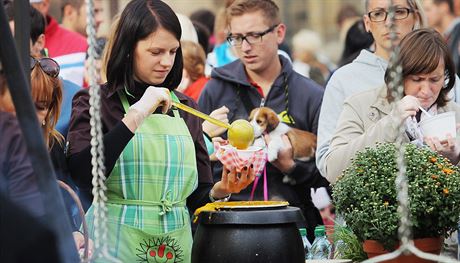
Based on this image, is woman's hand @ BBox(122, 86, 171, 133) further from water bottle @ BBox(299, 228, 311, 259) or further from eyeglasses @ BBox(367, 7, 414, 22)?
eyeglasses @ BBox(367, 7, 414, 22)

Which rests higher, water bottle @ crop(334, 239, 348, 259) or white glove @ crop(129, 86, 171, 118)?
white glove @ crop(129, 86, 171, 118)

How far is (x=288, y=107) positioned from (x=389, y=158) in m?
1.74

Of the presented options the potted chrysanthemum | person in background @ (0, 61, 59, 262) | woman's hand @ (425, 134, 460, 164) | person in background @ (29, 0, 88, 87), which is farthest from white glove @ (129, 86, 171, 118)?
person in background @ (29, 0, 88, 87)

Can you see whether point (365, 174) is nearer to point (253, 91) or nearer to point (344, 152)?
point (344, 152)

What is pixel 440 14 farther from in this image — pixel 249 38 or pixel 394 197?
pixel 394 197

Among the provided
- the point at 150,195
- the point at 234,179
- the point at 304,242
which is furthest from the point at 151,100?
the point at 304,242

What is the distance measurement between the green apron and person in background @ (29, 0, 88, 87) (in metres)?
2.43

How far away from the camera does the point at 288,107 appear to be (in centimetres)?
593

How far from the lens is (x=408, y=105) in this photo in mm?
4469

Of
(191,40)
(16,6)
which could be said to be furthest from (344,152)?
(191,40)

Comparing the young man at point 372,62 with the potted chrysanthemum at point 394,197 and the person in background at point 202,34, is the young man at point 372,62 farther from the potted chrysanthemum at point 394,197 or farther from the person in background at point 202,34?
the person in background at point 202,34

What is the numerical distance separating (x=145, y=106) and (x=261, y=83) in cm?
190

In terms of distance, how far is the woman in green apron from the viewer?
4.34 meters

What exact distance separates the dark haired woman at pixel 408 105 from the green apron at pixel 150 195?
754 mm
